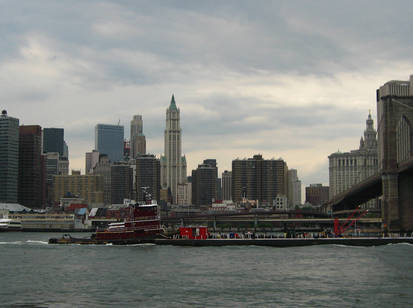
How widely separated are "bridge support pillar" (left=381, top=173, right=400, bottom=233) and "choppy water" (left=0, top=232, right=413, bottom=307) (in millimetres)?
23107

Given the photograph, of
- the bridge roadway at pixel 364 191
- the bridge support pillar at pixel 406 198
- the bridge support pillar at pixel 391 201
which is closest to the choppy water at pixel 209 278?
the bridge support pillar at pixel 391 201

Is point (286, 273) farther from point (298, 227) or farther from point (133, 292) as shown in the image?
point (298, 227)

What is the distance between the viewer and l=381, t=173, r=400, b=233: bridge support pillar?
9362cm

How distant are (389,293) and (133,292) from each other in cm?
1558

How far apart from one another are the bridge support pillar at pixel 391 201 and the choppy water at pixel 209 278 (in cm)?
2311

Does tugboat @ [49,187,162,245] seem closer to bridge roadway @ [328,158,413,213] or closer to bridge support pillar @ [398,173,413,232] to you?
bridge roadway @ [328,158,413,213]

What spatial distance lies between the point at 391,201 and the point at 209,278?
5368 cm

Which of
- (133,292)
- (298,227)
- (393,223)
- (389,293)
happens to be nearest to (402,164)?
(393,223)

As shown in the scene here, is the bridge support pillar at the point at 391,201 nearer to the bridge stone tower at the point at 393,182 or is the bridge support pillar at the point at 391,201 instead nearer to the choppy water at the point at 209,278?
the bridge stone tower at the point at 393,182

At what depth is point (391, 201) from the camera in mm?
93812

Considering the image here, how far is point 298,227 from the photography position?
189125 mm

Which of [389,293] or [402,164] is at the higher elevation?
[402,164]

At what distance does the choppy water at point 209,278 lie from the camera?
3775cm

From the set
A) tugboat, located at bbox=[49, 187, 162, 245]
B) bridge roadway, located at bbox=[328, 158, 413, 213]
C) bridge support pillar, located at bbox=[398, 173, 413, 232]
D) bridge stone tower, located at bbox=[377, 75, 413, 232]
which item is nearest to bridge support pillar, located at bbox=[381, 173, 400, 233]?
bridge stone tower, located at bbox=[377, 75, 413, 232]
